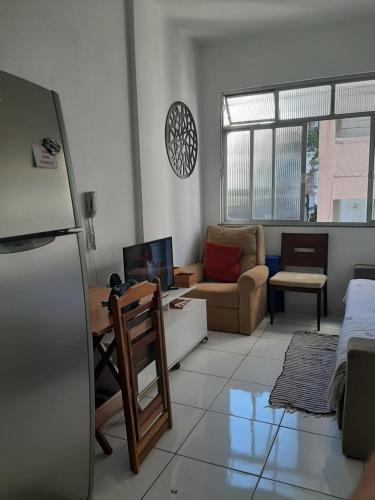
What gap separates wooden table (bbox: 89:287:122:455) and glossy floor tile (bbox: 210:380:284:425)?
662 millimetres

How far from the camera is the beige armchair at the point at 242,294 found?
3590 millimetres

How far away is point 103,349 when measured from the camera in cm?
223

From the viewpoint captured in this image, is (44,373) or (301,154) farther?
(301,154)

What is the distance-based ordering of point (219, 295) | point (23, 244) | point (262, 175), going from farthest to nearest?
1. point (262, 175)
2. point (219, 295)
3. point (23, 244)

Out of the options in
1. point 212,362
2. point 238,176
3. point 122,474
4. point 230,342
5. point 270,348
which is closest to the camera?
point 122,474

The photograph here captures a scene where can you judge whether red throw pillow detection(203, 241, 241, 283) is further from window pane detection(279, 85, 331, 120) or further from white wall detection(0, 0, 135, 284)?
window pane detection(279, 85, 331, 120)

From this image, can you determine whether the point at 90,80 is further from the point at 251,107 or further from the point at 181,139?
the point at 251,107

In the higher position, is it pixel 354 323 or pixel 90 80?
pixel 90 80

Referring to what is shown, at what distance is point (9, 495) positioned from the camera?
1.20 meters

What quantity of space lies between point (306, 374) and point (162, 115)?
8.60ft

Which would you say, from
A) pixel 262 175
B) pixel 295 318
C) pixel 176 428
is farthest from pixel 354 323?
pixel 262 175

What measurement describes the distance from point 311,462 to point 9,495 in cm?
144

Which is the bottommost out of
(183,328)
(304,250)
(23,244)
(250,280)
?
(183,328)

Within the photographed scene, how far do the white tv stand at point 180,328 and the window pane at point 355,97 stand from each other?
8.48ft
